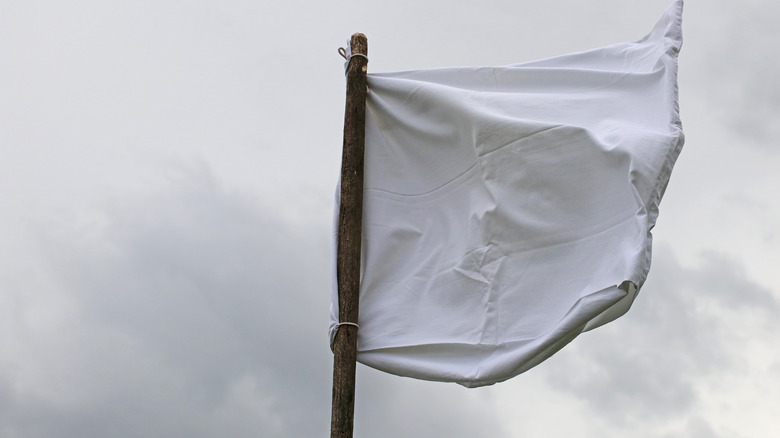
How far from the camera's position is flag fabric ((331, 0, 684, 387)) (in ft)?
15.6

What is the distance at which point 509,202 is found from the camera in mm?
5109

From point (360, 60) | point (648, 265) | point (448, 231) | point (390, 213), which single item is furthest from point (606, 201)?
point (360, 60)

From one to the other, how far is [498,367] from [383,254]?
1.05 metres

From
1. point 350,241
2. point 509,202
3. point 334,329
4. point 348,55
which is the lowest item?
point 334,329

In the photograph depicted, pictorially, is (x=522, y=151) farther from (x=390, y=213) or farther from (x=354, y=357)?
(x=354, y=357)

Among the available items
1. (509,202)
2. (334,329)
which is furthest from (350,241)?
(509,202)

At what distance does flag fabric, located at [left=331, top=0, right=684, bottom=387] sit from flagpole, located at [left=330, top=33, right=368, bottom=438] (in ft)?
0.36

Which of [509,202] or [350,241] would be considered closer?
[509,202]

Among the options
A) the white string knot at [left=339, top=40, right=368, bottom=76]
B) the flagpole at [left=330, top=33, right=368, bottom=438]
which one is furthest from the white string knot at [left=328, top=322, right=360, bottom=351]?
the white string knot at [left=339, top=40, right=368, bottom=76]

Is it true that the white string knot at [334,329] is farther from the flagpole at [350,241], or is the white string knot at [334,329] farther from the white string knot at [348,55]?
the white string knot at [348,55]

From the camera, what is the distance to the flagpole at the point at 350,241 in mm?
4883

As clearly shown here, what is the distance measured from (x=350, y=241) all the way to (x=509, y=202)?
3.09 feet

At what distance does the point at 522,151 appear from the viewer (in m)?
5.16

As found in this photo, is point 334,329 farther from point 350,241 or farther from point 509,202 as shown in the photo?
point 509,202
